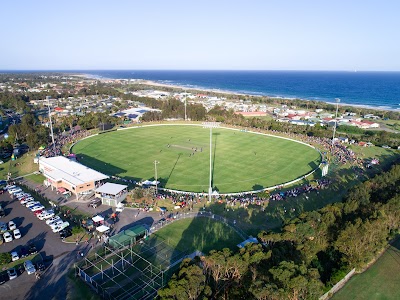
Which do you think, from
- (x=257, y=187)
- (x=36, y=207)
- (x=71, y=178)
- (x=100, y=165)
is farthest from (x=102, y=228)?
(x=100, y=165)

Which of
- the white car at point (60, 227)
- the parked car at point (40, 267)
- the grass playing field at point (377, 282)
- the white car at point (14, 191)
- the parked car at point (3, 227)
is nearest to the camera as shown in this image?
the grass playing field at point (377, 282)

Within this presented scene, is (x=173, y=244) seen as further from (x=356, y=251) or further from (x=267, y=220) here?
(x=356, y=251)

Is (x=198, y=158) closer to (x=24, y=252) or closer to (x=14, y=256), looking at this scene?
(x=24, y=252)

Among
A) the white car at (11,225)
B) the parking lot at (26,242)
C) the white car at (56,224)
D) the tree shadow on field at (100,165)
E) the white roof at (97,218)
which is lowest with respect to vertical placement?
the tree shadow on field at (100,165)

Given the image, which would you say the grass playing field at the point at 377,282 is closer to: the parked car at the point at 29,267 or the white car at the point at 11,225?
the parked car at the point at 29,267

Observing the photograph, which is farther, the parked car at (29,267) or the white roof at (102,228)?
the white roof at (102,228)

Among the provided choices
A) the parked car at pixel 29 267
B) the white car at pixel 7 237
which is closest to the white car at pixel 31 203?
the white car at pixel 7 237
